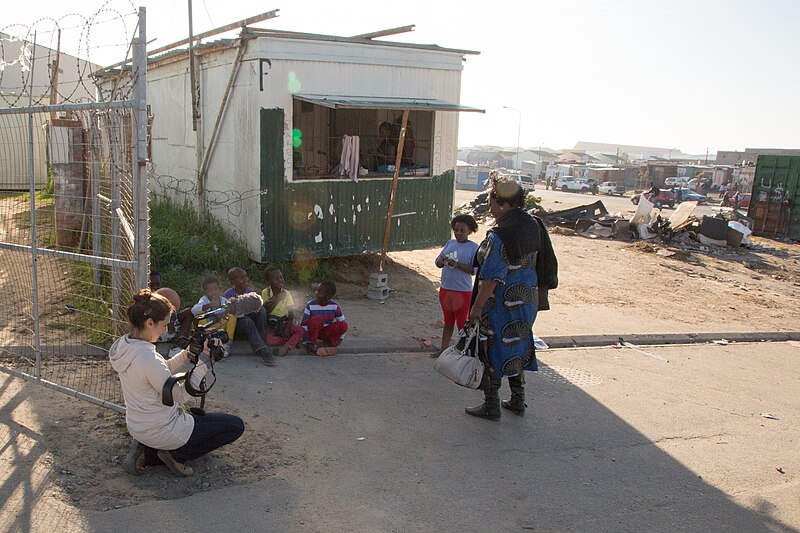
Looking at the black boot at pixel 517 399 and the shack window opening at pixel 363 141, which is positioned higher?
the shack window opening at pixel 363 141

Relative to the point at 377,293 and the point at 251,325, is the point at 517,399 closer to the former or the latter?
the point at 251,325

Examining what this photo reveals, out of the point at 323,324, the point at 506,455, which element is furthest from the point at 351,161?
the point at 506,455

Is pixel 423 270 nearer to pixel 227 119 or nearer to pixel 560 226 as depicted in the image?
pixel 227 119

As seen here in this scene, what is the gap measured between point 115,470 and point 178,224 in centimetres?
622

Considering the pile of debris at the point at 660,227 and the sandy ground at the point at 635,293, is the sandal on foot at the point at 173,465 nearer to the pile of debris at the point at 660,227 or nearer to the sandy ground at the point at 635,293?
the sandy ground at the point at 635,293

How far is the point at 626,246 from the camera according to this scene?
16.7m

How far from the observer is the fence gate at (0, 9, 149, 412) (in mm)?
4230

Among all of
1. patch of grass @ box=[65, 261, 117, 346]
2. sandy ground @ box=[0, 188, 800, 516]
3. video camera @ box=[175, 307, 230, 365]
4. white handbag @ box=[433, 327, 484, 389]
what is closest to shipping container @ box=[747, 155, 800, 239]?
sandy ground @ box=[0, 188, 800, 516]

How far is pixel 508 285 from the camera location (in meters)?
5.10

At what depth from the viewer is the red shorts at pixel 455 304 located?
6.63 metres

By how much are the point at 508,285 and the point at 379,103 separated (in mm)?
4919

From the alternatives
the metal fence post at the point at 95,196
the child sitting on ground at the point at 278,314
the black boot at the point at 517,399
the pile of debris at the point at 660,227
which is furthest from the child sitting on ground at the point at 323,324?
the pile of debris at the point at 660,227

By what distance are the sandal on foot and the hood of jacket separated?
0.59 m

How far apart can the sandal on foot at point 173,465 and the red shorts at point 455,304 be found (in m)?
3.27
